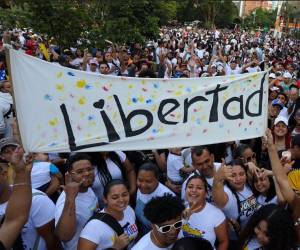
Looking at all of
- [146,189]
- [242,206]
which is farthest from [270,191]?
[146,189]

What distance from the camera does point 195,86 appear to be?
314cm

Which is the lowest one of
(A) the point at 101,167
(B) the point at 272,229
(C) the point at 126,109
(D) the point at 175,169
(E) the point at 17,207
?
(D) the point at 175,169

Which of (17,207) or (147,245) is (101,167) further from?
(17,207)

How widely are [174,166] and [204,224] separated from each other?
143cm

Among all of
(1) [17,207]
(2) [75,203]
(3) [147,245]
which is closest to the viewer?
(1) [17,207]

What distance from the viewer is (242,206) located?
3.18 meters

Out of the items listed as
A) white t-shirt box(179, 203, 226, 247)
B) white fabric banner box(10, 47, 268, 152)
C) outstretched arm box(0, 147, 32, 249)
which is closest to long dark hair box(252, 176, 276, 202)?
white fabric banner box(10, 47, 268, 152)

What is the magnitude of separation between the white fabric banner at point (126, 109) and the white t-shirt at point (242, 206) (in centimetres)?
48

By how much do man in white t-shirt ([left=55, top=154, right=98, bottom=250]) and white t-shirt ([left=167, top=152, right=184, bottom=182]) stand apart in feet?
3.99

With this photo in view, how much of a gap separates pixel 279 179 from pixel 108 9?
36.1ft

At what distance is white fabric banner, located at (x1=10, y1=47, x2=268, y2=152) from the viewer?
2.71m

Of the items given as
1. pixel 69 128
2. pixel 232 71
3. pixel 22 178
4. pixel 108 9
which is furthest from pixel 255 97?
pixel 108 9

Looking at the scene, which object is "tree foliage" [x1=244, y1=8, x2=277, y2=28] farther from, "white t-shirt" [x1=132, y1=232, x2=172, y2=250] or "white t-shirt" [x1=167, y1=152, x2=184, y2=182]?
"white t-shirt" [x1=132, y1=232, x2=172, y2=250]

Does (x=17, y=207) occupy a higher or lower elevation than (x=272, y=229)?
higher
